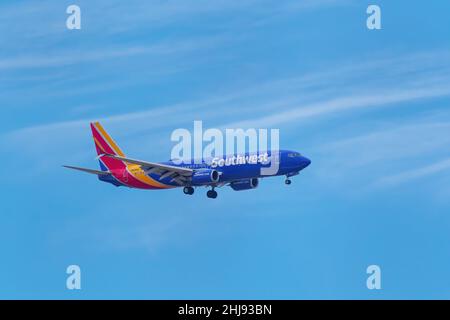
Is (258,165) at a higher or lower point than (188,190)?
higher

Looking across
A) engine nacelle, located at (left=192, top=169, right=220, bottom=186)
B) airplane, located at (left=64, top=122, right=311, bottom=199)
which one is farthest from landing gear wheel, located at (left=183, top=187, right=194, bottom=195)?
engine nacelle, located at (left=192, top=169, right=220, bottom=186)

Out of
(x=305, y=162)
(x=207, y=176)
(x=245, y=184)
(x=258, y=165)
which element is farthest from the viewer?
(x=245, y=184)

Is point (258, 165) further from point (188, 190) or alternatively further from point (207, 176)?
point (188, 190)

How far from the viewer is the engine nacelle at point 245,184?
601ft

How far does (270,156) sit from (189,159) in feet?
40.9

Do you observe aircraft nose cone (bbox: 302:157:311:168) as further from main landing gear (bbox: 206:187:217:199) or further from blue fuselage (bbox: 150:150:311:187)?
main landing gear (bbox: 206:187:217:199)

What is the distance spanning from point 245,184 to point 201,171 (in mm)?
8409

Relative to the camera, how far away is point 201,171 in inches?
6983

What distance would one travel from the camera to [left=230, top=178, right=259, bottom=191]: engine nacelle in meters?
183

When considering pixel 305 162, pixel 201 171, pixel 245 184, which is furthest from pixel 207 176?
pixel 305 162

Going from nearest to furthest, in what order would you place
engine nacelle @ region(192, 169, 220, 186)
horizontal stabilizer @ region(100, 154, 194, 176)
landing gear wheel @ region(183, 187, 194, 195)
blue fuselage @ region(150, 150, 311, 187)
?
blue fuselage @ region(150, 150, 311, 187)
engine nacelle @ region(192, 169, 220, 186)
horizontal stabilizer @ region(100, 154, 194, 176)
landing gear wheel @ region(183, 187, 194, 195)
